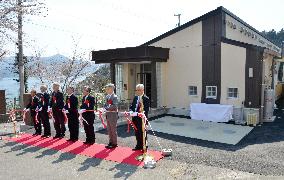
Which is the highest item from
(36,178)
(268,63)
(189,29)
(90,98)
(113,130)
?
(189,29)

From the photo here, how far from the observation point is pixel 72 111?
388 inches

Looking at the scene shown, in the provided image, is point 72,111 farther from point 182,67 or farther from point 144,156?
point 182,67

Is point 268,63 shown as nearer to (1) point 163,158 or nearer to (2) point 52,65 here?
(1) point 163,158

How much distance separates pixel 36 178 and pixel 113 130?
2.95 metres

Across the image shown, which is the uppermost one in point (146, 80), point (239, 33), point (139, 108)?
point (239, 33)

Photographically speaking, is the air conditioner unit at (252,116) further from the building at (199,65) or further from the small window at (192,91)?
the small window at (192,91)

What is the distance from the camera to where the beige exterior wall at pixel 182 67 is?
15586 mm

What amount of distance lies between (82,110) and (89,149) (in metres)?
1.32

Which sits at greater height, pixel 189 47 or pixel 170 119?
pixel 189 47

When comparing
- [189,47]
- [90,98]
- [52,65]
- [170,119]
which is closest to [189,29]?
[189,47]

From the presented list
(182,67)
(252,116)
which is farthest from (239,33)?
(252,116)

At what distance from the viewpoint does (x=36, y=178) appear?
6633mm

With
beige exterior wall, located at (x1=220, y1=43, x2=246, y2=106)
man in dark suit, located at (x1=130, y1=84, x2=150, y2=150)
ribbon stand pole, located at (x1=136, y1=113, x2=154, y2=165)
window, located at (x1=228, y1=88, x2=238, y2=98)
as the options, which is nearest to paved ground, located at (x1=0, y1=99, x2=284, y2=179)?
ribbon stand pole, located at (x1=136, y1=113, x2=154, y2=165)

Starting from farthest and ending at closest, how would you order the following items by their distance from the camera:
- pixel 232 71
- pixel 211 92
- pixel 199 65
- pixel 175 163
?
→ pixel 199 65, pixel 211 92, pixel 232 71, pixel 175 163
